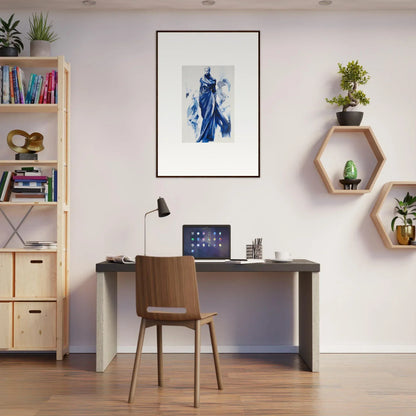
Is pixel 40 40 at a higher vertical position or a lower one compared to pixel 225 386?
higher

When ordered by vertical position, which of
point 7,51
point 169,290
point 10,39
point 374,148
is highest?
point 10,39

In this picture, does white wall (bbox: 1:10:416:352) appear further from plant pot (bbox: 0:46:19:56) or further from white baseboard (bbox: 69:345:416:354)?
plant pot (bbox: 0:46:19:56)

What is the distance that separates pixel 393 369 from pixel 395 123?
6.39ft

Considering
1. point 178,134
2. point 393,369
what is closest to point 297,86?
point 178,134

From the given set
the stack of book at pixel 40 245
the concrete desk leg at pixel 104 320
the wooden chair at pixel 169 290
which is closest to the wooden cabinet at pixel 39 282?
the stack of book at pixel 40 245

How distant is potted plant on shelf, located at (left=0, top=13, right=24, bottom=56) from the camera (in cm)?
453

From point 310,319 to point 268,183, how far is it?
1.20m

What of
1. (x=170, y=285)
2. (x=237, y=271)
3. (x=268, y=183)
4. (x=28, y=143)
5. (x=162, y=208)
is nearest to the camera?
(x=170, y=285)

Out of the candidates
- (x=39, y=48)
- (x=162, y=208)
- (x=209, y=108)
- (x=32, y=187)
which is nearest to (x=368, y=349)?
(x=162, y=208)

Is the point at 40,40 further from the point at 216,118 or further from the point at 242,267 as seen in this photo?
the point at 242,267

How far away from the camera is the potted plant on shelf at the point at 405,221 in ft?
15.1

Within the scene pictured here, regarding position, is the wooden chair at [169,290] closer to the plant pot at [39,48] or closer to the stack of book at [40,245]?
the stack of book at [40,245]

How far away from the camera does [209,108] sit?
15.6 ft

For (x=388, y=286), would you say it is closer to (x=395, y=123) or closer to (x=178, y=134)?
(x=395, y=123)
